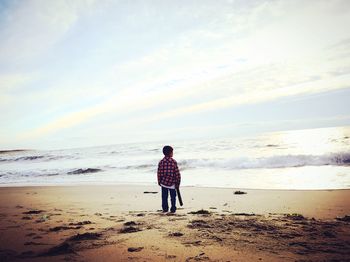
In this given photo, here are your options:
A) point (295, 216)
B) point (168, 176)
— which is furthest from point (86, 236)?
point (295, 216)

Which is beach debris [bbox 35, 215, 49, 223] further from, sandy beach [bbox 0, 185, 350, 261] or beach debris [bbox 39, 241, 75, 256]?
beach debris [bbox 39, 241, 75, 256]

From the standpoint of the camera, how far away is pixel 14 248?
12.8 feet

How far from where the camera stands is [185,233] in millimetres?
4410

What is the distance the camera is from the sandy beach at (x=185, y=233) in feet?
11.5

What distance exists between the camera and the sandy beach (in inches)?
137

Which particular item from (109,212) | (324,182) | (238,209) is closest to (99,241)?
(109,212)

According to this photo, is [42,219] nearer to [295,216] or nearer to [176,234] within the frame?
[176,234]

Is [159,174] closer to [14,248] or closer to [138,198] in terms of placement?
[138,198]

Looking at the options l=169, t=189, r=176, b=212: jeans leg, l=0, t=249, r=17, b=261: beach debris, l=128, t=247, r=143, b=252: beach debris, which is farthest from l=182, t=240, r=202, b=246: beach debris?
l=169, t=189, r=176, b=212: jeans leg

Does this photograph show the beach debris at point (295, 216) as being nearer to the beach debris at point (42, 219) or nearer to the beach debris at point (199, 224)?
the beach debris at point (199, 224)

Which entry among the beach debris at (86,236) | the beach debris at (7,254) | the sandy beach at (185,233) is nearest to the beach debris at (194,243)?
the sandy beach at (185,233)

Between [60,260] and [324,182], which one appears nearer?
[60,260]

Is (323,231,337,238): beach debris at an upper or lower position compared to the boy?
lower

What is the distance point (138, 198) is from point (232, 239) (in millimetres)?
5347
